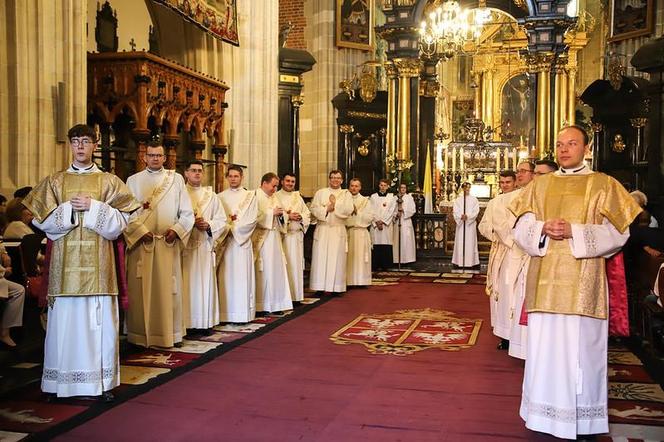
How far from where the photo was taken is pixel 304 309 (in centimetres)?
1016

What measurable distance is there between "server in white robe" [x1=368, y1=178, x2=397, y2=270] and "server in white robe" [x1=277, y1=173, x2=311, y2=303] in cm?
501

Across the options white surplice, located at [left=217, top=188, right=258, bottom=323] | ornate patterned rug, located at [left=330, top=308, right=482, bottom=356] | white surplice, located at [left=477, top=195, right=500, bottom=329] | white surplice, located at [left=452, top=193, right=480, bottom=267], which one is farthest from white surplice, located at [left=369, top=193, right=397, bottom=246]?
white surplice, located at [left=477, top=195, right=500, bottom=329]

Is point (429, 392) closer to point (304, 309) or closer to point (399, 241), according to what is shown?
point (304, 309)

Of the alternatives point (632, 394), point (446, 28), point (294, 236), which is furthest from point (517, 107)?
point (632, 394)

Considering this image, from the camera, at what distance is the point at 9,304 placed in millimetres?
6133

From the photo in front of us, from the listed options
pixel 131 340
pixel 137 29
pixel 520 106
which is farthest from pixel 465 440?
pixel 520 106

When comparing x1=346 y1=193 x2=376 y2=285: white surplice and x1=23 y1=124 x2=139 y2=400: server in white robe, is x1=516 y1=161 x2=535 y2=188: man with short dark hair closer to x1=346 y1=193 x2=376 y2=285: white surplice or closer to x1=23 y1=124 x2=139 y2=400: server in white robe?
x1=23 y1=124 x2=139 y2=400: server in white robe

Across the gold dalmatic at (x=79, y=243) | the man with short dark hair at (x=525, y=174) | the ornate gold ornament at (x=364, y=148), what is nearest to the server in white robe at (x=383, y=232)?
the ornate gold ornament at (x=364, y=148)

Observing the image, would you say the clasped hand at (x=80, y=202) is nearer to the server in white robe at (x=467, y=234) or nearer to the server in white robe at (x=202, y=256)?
the server in white robe at (x=202, y=256)

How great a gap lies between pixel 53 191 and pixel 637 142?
14340 millimetres

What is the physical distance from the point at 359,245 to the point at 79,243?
7.51 m

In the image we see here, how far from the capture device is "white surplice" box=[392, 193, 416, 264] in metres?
16.4

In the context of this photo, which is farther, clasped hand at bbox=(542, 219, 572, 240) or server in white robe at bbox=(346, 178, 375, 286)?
server in white robe at bbox=(346, 178, 375, 286)

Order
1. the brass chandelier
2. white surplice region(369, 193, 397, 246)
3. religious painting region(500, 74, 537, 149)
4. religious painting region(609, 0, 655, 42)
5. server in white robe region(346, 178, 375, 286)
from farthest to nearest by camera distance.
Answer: religious painting region(500, 74, 537, 149) < religious painting region(609, 0, 655, 42) < the brass chandelier < white surplice region(369, 193, 397, 246) < server in white robe region(346, 178, 375, 286)
